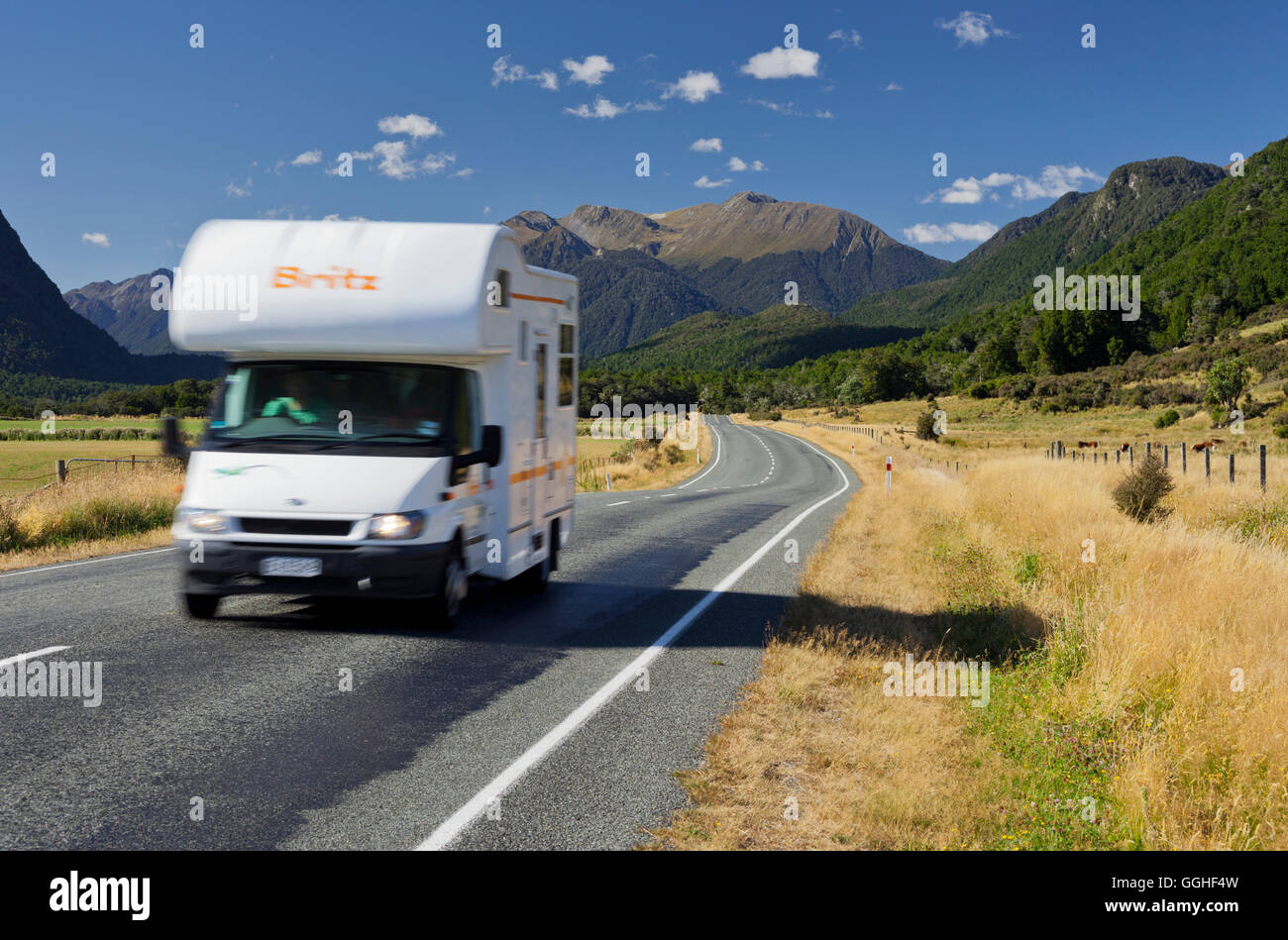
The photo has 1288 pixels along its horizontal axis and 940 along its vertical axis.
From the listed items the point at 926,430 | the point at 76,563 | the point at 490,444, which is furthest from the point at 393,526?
the point at 926,430

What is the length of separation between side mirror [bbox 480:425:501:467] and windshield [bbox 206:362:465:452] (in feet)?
0.95

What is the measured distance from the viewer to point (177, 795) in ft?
15.0

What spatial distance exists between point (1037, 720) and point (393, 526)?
4.57 metres

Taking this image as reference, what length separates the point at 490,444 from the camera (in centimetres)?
782

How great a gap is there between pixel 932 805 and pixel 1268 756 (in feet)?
6.00

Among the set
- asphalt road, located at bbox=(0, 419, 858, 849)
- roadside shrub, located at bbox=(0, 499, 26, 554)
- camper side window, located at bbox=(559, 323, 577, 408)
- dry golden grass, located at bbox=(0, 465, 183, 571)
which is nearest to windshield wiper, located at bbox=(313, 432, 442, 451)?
asphalt road, located at bbox=(0, 419, 858, 849)

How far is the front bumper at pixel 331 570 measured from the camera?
7.21 metres

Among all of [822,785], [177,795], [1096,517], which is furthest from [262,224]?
[1096,517]

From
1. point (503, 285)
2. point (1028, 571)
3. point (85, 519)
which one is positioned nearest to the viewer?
point (503, 285)

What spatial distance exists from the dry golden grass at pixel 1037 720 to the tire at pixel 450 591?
101 inches

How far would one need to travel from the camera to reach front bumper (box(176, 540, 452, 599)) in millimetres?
7215

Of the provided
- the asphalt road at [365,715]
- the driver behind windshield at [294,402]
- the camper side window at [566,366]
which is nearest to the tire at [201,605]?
the asphalt road at [365,715]

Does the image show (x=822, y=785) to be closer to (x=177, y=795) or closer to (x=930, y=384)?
(x=177, y=795)

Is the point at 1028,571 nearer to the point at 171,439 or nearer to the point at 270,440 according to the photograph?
the point at 270,440
